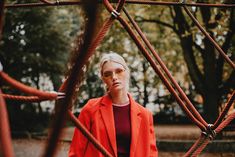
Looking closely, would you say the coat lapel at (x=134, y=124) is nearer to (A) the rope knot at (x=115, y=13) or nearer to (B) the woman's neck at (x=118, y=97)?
(B) the woman's neck at (x=118, y=97)

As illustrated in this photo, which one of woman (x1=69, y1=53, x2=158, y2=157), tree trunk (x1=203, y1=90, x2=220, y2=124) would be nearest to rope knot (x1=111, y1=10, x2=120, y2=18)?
woman (x1=69, y1=53, x2=158, y2=157)

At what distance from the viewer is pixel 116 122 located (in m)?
2.48

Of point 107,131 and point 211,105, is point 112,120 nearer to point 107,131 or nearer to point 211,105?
point 107,131

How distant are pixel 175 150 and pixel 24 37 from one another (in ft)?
28.2

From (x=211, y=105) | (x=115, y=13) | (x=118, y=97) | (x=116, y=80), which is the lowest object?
(x=211, y=105)

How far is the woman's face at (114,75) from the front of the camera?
248 cm

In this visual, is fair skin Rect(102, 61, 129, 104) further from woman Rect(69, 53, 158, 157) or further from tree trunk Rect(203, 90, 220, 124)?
tree trunk Rect(203, 90, 220, 124)

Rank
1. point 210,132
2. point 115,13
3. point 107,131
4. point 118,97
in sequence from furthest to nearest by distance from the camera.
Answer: point 118,97 < point 107,131 < point 115,13 < point 210,132

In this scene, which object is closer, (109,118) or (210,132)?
(210,132)

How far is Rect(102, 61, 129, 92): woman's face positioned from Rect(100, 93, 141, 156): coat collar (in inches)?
4.1

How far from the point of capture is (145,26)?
19.0 metres

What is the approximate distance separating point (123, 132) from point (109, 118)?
128 millimetres

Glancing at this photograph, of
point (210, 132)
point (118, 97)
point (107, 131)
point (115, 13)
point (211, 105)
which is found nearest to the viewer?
point (210, 132)

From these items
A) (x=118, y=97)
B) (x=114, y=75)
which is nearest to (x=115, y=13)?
(x=114, y=75)
